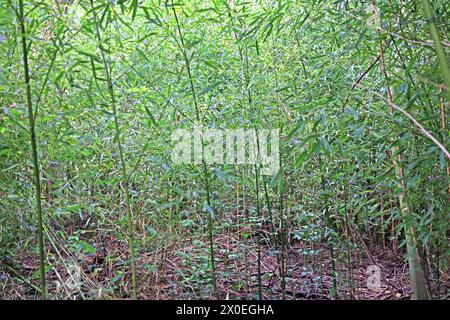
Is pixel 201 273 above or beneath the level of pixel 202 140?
beneath

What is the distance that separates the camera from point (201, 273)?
8.67ft

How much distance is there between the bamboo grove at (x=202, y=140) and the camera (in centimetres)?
183

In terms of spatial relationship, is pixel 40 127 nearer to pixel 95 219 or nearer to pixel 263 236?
pixel 95 219

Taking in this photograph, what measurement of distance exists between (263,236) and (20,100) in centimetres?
189

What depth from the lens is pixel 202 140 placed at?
83.0 inches

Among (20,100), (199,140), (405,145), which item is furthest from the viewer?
(199,140)

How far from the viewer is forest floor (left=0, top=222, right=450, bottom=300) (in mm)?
2330

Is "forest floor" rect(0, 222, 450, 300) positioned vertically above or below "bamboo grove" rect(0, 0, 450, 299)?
below

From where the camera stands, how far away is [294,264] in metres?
3.37

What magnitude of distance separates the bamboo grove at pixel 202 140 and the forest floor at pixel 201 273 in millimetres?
17

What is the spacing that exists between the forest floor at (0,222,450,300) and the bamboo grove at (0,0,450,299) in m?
0.02

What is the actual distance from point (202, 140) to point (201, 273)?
0.91 m

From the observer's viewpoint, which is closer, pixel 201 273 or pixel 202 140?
pixel 202 140
